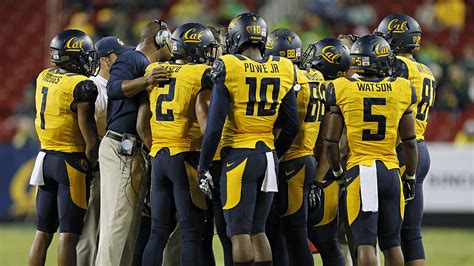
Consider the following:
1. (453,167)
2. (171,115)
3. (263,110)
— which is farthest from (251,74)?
(453,167)

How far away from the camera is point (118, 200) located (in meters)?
7.48

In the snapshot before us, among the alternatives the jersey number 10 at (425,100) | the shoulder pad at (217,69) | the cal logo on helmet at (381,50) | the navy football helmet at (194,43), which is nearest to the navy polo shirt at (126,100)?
the navy football helmet at (194,43)

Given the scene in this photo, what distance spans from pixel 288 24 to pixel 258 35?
34.7ft

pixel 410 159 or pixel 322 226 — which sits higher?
pixel 410 159

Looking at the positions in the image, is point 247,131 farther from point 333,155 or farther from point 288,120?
point 333,155

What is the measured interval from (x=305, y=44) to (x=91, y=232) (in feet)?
30.5

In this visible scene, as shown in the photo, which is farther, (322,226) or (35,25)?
(35,25)

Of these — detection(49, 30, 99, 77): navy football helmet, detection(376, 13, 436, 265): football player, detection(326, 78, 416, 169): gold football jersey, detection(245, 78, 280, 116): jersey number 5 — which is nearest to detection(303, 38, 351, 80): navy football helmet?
detection(376, 13, 436, 265): football player

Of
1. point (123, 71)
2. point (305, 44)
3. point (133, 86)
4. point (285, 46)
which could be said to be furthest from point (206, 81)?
point (305, 44)

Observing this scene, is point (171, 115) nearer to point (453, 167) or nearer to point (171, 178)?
point (171, 178)

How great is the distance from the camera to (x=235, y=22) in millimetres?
7004

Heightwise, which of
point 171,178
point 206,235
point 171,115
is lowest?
point 206,235

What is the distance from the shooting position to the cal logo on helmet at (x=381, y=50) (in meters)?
7.04

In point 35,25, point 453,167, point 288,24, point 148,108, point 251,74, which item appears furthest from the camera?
point 35,25
